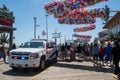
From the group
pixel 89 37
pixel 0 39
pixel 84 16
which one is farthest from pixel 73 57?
pixel 0 39

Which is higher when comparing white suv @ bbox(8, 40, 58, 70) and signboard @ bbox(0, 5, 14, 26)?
signboard @ bbox(0, 5, 14, 26)

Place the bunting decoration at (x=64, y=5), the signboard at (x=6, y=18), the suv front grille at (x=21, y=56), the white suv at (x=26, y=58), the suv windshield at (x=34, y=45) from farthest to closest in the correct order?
the signboard at (x=6, y=18)
the bunting decoration at (x=64, y=5)
the suv windshield at (x=34, y=45)
the suv front grille at (x=21, y=56)
the white suv at (x=26, y=58)

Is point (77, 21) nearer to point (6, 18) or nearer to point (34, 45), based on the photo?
point (6, 18)

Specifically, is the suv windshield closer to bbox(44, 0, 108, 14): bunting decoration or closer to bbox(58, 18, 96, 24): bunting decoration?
bbox(44, 0, 108, 14): bunting decoration

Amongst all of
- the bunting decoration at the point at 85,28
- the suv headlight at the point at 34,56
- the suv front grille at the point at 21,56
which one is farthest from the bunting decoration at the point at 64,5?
the bunting decoration at the point at 85,28

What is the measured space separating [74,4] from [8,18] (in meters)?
9.04

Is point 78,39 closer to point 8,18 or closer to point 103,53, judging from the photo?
point 8,18

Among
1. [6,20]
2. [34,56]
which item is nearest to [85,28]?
[6,20]

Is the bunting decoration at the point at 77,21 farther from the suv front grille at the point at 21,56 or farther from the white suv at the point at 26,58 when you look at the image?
the suv front grille at the point at 21,56

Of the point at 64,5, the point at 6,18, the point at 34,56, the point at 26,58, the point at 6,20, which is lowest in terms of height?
the point at 26,58

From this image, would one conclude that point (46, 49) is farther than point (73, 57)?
No

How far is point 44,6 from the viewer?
25062 mm

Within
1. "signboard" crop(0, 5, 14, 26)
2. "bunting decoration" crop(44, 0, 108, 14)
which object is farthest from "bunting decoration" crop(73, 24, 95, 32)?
"bunting decoration" crop(44, 0, 108, 14)

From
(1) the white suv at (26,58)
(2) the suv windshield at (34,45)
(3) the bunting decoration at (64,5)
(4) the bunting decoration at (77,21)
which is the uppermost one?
(3) the bunting decoration at (64,5)
